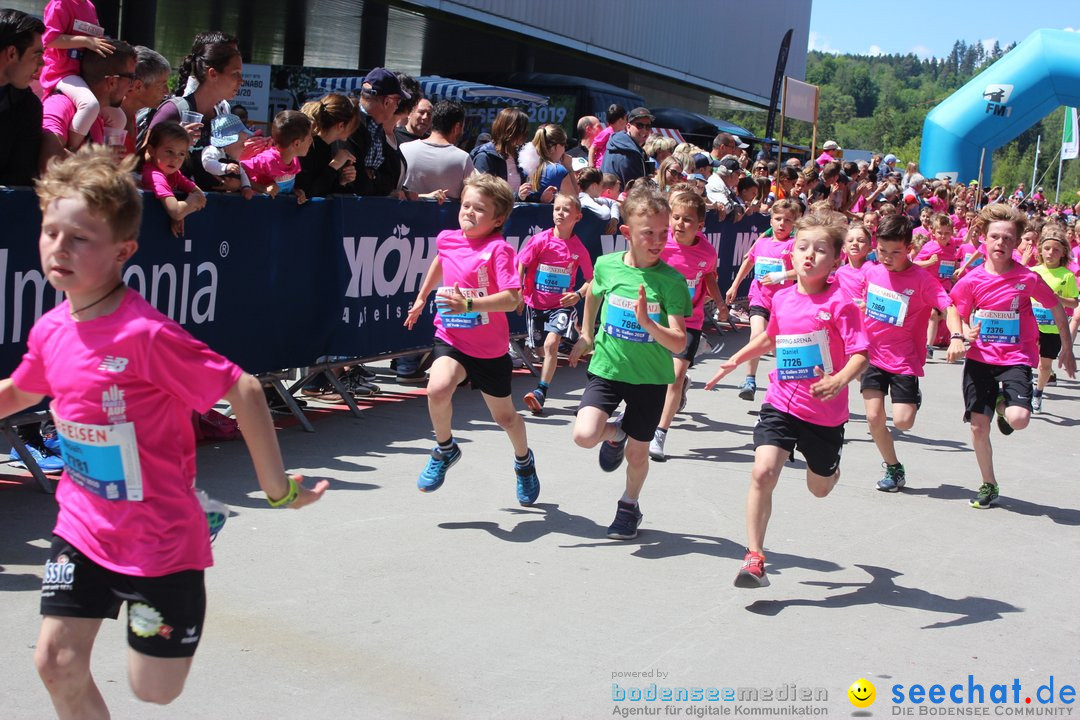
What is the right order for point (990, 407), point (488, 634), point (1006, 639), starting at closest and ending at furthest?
point (488, 634) < point (1006, 639) < point (990, 407)

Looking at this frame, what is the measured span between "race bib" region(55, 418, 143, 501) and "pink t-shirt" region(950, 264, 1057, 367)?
6.17 metres

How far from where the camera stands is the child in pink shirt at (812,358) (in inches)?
222

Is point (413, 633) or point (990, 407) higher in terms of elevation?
point (990, 407)

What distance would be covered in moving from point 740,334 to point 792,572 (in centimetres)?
991

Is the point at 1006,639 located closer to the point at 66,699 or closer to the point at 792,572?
the point at 792,572

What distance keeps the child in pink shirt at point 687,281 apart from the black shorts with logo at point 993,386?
1840 millimetres

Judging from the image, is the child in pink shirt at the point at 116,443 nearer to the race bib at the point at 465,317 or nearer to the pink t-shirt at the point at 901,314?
the race bib at the point at 465,317

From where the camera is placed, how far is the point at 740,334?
15586mm

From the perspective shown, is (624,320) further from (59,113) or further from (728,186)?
(728,186)

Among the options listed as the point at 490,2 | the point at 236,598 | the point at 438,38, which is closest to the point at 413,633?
the point at 236,598

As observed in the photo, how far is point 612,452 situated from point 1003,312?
3170 mm

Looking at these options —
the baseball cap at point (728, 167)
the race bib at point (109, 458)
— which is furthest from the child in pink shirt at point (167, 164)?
the baseball cap at point (728, 167)

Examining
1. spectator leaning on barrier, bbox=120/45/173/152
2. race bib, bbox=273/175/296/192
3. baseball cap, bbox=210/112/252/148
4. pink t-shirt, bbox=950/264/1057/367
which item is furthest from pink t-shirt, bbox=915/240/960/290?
spectator leaning on barrier, bbox=120/45/173/152

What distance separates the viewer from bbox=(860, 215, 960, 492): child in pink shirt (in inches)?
308
